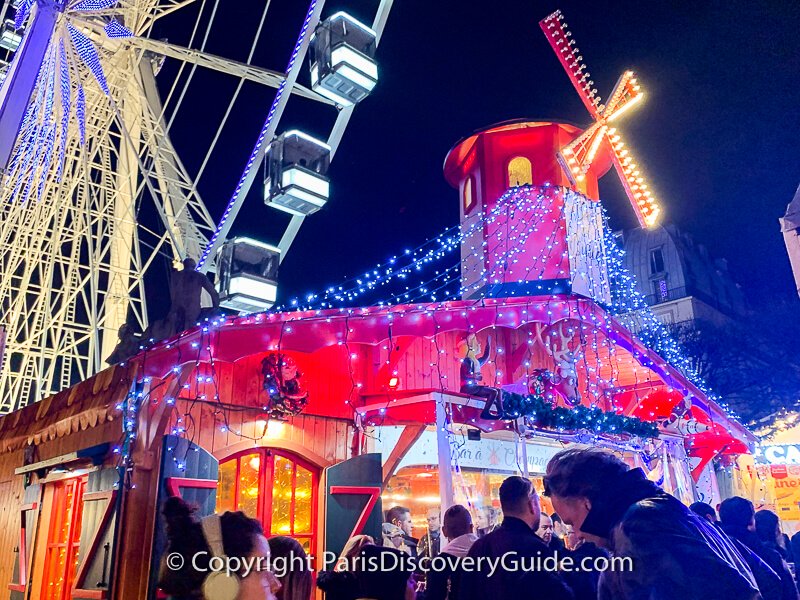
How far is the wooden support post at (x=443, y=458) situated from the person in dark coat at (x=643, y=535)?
4.86 meters

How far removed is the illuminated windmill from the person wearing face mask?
1410 cm

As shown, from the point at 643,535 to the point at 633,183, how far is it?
16.1 meters

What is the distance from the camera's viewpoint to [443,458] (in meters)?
7.32

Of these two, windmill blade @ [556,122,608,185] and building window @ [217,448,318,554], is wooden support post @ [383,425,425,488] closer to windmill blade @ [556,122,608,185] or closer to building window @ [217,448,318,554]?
building window @ [217,448,318,554]

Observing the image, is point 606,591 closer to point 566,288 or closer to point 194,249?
point 566,288

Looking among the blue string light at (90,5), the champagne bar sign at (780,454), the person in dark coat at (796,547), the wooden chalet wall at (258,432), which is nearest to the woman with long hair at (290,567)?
the wooden chalet wall at (258,432)

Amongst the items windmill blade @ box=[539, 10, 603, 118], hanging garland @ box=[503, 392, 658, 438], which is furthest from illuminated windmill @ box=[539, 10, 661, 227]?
hanging garland @ box=[503, 392, 658, 438]

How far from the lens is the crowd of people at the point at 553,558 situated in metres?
1.98

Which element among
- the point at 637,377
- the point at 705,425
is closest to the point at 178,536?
the point at 637,377

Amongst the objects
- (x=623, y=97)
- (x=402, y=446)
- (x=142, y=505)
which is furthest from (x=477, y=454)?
(x=623, y=97)

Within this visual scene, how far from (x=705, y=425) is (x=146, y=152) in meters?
15.6

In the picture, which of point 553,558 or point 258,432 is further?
point 258,432

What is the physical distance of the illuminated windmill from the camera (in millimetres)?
15667

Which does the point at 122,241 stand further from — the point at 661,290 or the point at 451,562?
the point at 661,290
